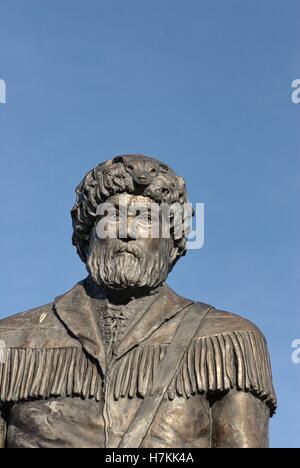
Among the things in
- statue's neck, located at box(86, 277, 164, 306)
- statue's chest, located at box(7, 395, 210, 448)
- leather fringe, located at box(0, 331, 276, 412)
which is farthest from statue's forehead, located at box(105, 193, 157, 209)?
statue's chest, located at box(7, 395, 210, 448)

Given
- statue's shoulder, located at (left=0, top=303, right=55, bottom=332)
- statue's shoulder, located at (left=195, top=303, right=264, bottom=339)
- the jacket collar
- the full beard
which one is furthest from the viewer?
statue's shoulder, located at (left=0, top=303, right=55, bottom=332)

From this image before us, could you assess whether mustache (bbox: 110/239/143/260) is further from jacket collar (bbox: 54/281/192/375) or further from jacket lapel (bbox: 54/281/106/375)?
jacket lapel (bbox: 54/281/106/375)

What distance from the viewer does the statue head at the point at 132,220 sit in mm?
16406

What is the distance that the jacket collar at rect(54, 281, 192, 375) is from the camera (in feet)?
52.7

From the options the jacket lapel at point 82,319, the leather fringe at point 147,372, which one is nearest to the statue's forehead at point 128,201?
the jacket lapel at point 82,319

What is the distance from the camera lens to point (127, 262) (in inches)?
645

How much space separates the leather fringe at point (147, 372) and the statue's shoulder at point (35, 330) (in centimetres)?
13

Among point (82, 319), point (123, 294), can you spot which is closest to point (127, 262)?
point (123, 294)

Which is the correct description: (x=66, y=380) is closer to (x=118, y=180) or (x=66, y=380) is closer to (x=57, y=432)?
(x=57, y=432)

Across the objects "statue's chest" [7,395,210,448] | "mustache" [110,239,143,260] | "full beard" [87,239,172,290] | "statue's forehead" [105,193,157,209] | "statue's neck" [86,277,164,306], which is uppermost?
"statue's forehead" [105,193,157,209]

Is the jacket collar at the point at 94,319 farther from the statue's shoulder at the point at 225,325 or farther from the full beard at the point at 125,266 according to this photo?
the statue's shoulder at the point at 225,325

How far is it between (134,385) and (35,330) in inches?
50.2
